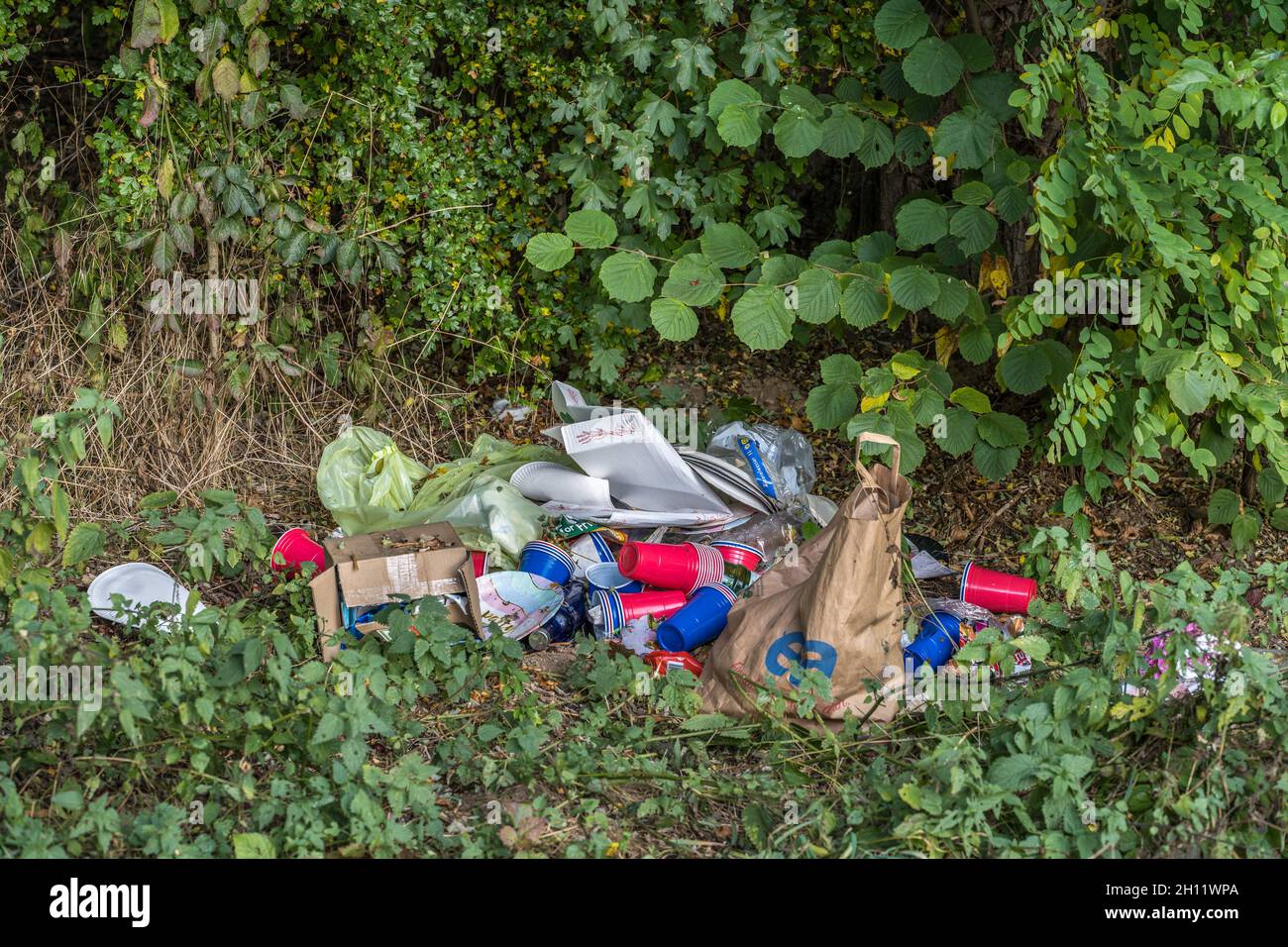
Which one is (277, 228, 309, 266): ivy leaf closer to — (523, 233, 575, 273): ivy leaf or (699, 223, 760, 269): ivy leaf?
(523, 233, 575, 273): ivy leaf

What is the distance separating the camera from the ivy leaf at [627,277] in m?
3.73

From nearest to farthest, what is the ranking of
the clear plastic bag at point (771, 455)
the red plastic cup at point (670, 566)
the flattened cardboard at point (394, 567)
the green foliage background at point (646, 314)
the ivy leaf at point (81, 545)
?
the green foliage background at point (646, 314)
the ivy leaf at point (81, 545)
the flattened cardboard at point (394, 567)
the red plastic cup at point (670, 566)
the clear plastic bag at point (771, 455)

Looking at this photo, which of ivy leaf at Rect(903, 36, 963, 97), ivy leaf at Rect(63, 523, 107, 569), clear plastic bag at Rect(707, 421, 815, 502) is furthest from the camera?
clear plastic bag at Rect(707, 421, 815, 502)

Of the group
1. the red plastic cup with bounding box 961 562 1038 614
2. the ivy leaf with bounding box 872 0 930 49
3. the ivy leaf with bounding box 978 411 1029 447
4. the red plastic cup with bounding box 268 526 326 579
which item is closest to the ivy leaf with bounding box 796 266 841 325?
the ivy leaf with bounding box 978 411 1029 447

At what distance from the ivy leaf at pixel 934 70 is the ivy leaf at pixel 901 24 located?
51 mm

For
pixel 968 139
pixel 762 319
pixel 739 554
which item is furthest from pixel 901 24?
pixel 739 554

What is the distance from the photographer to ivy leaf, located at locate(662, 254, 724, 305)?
3.65m

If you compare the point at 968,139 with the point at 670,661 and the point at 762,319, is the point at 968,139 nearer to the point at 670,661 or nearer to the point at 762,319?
the point at 762,319

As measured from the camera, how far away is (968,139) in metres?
3.36

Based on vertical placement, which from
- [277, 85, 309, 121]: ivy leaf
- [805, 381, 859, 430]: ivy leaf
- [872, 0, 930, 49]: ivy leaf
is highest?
[872, 0, 930, 49]: ivy leaf

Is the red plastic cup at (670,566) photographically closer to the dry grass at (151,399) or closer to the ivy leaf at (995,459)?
the ivy leaf at (995,459)

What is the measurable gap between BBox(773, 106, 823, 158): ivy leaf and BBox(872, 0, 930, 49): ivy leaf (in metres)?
0.32

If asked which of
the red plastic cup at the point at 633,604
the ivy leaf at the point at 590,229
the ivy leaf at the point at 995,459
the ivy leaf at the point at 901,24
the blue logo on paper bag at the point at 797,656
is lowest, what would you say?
the blue logo on paper bag at the point at 797,656

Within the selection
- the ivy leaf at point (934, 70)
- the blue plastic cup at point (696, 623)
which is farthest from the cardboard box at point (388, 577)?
the ivy leaf at point (934, 70)
